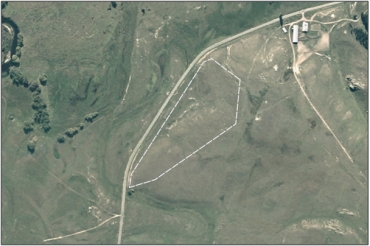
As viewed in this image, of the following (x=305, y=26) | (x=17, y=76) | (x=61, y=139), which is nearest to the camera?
(x=17, y=76)

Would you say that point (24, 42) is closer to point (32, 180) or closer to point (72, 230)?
point (32, 180)

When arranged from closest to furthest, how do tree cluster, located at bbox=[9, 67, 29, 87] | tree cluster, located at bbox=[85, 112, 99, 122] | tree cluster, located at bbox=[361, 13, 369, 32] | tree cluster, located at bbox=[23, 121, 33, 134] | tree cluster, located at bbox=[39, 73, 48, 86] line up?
tree cluster, located at bbox=[361, 13, 369, 32] < tree cluster, located at bbox=[9, 67, 29, 87] < tree cluster, located at bbox=[39, 73, 48, 86] < tree cluster, located at bbox=[23, 121, 33, 134] < tree cluster, located at bbox=[85, 112, 99, 122]

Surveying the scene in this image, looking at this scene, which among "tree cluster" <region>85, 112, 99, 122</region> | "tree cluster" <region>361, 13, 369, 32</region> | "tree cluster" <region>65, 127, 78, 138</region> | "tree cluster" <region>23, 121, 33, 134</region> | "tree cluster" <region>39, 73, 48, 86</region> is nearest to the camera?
"tree cluster" <region>361, 13, 369, 32</region>

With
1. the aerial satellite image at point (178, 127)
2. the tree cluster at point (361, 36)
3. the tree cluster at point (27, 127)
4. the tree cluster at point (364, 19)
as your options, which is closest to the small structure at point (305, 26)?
the aerial satellite image at point (178, 127)

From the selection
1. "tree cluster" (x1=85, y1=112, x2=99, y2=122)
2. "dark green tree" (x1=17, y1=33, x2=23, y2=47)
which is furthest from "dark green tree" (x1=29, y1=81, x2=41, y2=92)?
"tree cluster" (x1=85, y1=112, x2=99, y2=122)

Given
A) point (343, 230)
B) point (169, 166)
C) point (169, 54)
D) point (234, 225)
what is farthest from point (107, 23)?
point (343, 230)

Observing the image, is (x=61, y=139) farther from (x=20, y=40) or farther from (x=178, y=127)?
(x=178, y=127)

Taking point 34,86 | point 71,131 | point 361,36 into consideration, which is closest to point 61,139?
point 71,131

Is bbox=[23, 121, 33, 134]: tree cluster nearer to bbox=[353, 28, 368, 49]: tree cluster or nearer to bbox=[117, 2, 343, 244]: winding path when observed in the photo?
bbox=[117, 2, 343, 244]: winding path
